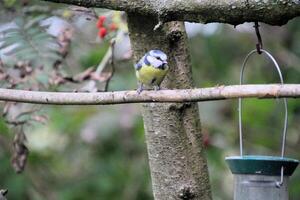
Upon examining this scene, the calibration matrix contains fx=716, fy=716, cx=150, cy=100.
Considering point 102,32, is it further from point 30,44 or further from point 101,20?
point 30,44

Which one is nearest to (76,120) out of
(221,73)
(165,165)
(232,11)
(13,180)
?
(13,180)

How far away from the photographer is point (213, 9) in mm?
1760

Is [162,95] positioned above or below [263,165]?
above

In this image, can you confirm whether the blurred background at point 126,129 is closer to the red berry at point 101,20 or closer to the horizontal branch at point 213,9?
the red berry at point 101,20

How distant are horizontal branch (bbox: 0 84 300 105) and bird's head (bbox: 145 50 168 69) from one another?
0.17 metres

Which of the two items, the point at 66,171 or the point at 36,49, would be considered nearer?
the point at 36,49

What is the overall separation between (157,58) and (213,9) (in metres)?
0.31

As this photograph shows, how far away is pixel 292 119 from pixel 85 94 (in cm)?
280

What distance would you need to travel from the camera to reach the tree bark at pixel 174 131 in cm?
210

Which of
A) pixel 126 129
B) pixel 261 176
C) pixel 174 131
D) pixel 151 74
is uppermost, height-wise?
pixel 151 74

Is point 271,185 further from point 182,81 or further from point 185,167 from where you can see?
point 182,81

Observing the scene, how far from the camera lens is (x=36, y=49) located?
275 cm

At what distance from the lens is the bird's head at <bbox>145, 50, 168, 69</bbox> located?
2010 millimetres

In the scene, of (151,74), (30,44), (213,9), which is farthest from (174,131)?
(30,44)
